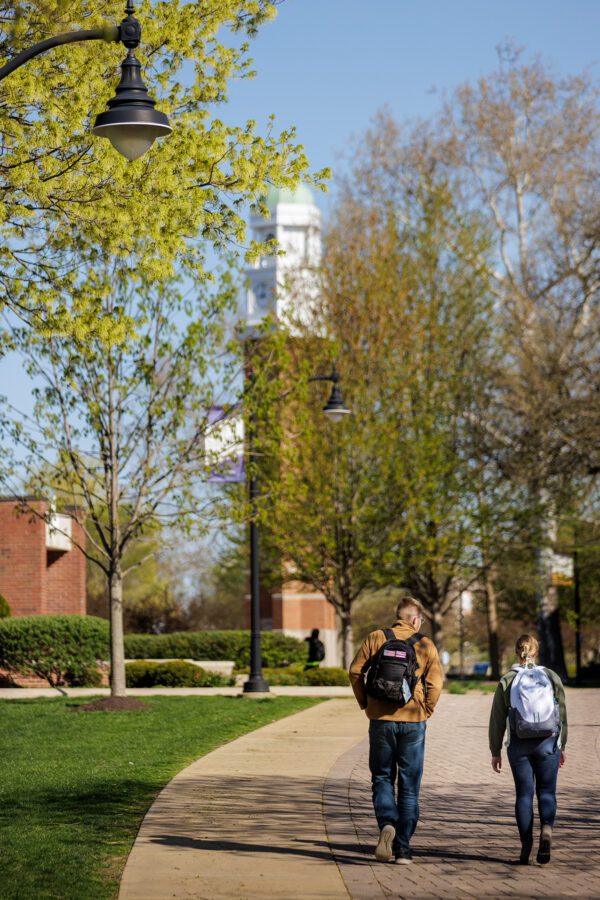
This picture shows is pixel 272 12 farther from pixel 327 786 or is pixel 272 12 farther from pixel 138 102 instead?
pixel 327 786

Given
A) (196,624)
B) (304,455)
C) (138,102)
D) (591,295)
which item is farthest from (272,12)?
(196,624)

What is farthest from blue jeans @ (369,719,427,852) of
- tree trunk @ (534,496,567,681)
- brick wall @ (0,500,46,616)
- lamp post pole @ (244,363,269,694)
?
tree trunk @ (534,496,567,681)

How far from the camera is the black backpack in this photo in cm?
862

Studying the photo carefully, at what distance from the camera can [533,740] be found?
8.79 metres

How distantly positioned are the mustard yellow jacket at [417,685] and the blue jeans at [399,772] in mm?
67

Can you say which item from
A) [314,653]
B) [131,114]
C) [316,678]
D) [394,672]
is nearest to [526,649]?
[394,672]

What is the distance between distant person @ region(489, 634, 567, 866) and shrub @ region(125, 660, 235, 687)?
64.8 feet

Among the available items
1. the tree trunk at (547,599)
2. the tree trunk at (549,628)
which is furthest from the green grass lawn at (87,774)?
the tree trunk at (549,628)

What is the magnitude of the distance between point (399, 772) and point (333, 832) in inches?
51.9

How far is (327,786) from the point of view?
1241cm

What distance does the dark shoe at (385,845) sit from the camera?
8.54 m

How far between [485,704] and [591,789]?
1181 cm

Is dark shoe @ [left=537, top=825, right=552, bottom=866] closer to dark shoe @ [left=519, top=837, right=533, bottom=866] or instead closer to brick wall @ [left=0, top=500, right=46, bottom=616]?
dark shoe @ [left=519, top=837, right=533, bottom=866]

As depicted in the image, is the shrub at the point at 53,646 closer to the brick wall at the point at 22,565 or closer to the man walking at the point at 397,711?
the brick wall at the point at 22,565
